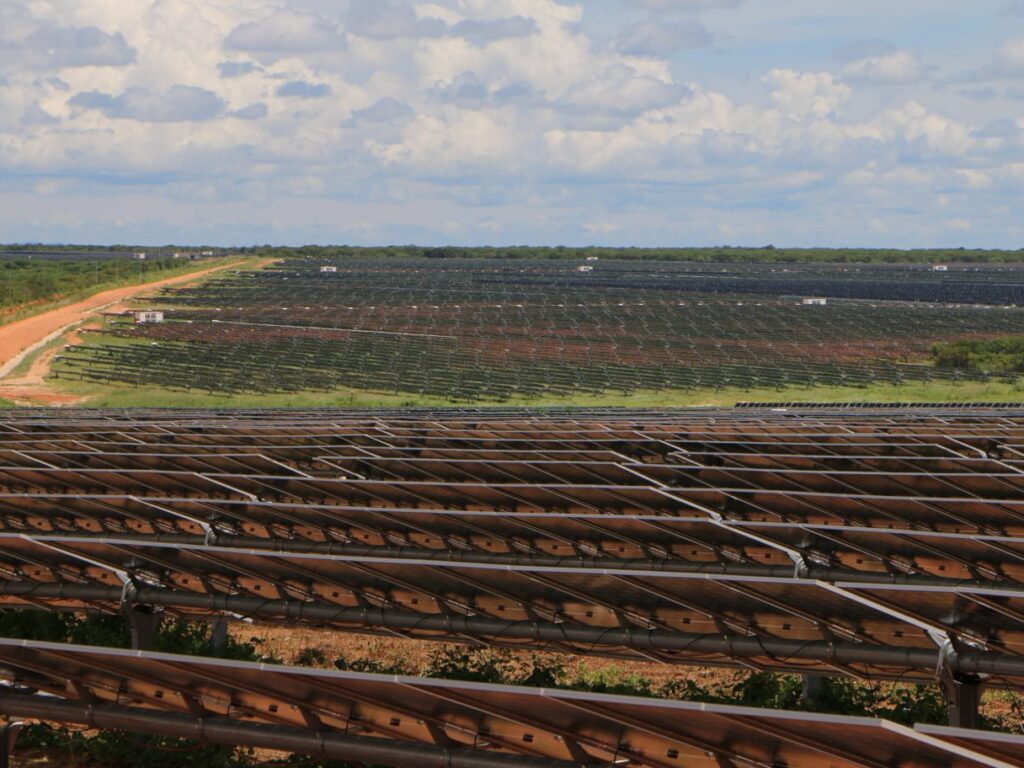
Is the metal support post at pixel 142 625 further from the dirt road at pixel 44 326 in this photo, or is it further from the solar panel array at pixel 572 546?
the dirt road at pixel 44 326

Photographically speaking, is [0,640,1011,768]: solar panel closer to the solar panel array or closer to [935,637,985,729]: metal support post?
the solar panel array

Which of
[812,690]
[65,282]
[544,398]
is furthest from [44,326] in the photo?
[812,690]

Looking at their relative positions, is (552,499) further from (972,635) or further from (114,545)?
(972,635)

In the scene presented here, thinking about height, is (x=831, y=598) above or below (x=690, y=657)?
above

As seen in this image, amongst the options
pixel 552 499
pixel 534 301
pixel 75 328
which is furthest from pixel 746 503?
pixel 534 301

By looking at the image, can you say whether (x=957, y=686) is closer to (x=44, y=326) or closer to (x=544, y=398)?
(x=544, y=398)

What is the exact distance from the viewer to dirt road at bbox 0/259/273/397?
77.8 m

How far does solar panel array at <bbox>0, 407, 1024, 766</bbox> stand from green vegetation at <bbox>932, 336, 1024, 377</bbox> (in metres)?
56.3

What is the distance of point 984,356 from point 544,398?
3229 cm

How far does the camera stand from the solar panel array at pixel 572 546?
1077 cm

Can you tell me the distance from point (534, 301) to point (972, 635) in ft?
425

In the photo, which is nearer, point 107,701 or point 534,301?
point 107,701

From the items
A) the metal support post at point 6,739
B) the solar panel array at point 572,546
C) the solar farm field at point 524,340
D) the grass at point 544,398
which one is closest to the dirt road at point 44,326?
the solar farm field at point 524,340

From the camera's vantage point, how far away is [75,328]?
95250 mm
